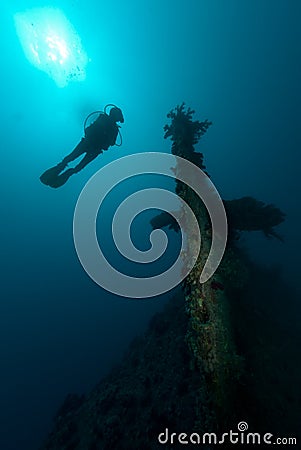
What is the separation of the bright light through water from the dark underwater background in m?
1.90

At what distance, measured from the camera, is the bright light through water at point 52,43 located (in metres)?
49.9

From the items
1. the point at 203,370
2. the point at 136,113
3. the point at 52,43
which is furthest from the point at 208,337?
the point at 136,113

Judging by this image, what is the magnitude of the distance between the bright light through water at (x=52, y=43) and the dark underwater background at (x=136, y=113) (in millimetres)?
1905

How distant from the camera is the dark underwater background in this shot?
53.3 m

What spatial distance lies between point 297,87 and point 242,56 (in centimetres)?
1398

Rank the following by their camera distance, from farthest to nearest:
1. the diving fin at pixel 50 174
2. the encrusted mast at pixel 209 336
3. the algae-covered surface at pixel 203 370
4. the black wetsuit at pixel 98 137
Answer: the diving fin at pixel 50 174 < the black wetsuit at pixel 98 137 < the algae-covered surface at pixel 203 370 < the encrusted mast at pixel 209 336

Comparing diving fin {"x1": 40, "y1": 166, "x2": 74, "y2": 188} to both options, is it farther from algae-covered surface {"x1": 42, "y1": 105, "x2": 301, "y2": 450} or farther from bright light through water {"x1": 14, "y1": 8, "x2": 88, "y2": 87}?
bright light through water {"x1": 14, "y1": 8, "x2": 88, "y2": 87}

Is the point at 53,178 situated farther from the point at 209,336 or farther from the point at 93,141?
the point at 209,336

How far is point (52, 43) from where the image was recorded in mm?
49062

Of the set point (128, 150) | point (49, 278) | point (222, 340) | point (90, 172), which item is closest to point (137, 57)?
point (128, 150)
